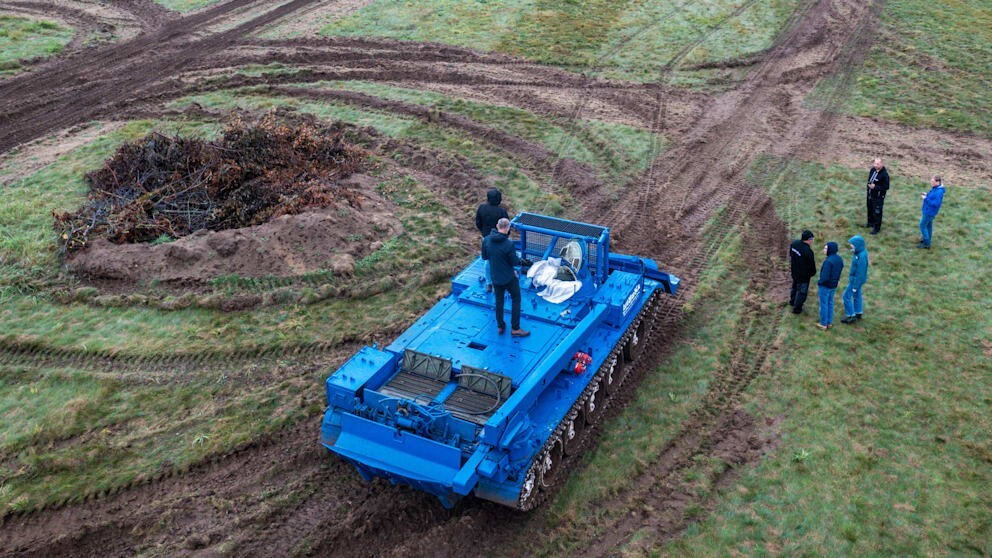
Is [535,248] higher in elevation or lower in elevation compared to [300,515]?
higher

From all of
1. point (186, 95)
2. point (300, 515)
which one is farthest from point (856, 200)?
point (186, 95)

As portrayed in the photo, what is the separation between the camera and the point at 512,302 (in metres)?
9.66

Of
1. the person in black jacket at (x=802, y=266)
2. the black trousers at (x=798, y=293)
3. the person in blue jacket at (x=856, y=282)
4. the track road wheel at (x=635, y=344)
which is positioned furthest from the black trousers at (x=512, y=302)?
the person in blue jacket at (x=856, y=282)

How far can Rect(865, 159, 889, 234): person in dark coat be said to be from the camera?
14.3m

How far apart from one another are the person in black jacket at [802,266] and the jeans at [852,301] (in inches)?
23.5

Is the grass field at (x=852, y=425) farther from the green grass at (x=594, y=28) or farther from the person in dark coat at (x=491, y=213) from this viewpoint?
the green grass at (x=594, y=28)

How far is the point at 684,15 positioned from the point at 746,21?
218cm

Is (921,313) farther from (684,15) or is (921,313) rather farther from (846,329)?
(684,15)

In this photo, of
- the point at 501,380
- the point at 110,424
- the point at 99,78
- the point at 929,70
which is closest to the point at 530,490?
the point at 501,380

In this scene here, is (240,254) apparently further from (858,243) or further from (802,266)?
(858,243)

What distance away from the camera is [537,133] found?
18938 mm

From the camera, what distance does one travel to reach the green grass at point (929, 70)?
19.8 m

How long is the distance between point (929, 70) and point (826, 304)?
48.3 ft

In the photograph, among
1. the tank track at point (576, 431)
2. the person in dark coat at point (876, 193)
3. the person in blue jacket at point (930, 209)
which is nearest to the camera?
the tank track at point (576, 431)
